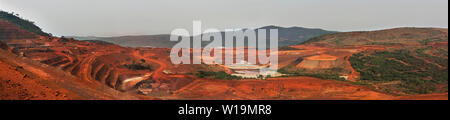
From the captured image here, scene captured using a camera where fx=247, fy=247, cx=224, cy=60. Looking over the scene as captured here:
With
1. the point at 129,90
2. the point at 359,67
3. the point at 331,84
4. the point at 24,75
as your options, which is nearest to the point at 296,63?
the point at 359,67

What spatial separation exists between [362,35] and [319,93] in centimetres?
4337

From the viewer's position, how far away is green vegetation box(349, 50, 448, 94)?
1833cm

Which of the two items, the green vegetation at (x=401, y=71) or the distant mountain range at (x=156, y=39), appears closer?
the green vegetation at (x=401, y=71)

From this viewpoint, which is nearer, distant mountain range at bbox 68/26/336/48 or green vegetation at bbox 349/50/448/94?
green vegetation at bbox 349/50/448/94

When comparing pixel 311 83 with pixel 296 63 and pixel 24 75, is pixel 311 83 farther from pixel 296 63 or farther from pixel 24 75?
pixel 296 63

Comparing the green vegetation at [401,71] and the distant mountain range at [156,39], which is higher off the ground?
the distant mountain range at [156,39]

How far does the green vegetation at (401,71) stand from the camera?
60.1 feet

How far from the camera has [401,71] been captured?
76.2 ft

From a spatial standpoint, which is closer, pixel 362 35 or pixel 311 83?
pixel 311 83

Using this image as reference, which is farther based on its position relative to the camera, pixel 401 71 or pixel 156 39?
pixel 156 39

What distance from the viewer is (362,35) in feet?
163

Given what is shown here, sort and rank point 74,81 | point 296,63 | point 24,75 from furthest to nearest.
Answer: point 296,63
point 74,81
point 24,75

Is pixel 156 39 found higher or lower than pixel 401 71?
higher

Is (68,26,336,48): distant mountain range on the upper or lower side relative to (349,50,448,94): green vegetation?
upper
